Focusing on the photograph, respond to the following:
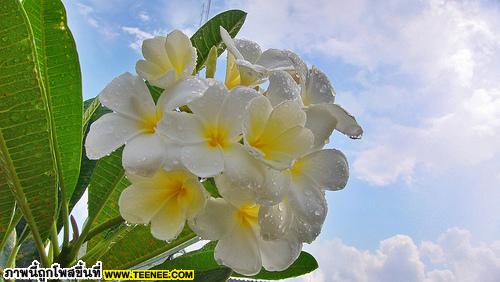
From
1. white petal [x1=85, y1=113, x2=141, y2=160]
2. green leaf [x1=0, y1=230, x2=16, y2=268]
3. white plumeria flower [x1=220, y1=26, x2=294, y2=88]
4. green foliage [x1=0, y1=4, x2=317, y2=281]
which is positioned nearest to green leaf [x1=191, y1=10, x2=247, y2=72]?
green foliage [x1=0, y1=4, x2=317, y2=281]

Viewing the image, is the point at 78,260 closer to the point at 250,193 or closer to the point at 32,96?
the point at 32,96

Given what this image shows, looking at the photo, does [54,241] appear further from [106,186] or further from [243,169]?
[243,169]

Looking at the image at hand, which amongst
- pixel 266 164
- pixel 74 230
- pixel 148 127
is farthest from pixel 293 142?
pixel 74 230

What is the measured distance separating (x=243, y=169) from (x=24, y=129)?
30 centimetres

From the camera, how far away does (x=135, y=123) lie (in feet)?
1.81

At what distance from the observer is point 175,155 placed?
1.60ft

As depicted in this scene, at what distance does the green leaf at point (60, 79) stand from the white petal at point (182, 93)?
0.73ft

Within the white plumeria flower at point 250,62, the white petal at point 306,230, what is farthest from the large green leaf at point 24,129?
the white petal at point 306,230

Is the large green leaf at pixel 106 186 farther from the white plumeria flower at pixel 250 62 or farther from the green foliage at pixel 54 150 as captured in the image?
the white plumeria flower at pixel 250 62

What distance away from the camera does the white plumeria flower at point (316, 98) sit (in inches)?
21.0

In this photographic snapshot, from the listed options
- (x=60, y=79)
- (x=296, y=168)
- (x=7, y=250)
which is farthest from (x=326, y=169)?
(x=7, y=250)

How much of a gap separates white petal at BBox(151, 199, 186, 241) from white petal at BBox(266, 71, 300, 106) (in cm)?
14

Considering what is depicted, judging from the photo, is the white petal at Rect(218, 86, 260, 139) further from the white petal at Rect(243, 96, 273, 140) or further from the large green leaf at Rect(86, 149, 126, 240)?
the large green leaf at Rect(86, 149, 126, 240)

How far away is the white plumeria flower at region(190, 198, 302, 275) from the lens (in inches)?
21.0
